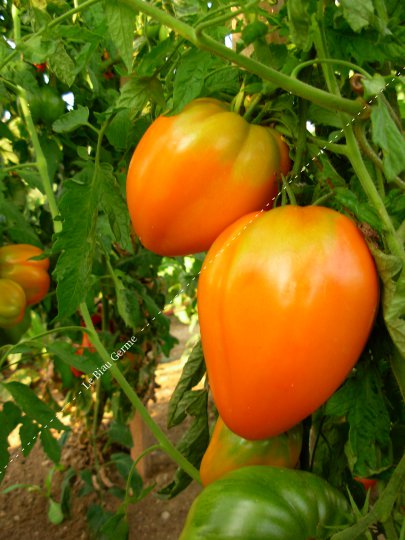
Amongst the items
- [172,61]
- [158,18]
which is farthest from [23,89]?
[158,18]

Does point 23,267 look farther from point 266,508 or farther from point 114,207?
point 266,508

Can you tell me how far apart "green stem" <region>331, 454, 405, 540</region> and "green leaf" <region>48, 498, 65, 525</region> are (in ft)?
4.72

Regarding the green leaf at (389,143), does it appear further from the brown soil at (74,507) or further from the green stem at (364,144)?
the brown soil at (74,507)

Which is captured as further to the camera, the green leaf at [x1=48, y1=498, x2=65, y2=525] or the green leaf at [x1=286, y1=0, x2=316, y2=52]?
the green leaf at [x1=48, y1=498, x2=65, y2=525]

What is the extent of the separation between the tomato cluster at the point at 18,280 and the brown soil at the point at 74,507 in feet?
2.93

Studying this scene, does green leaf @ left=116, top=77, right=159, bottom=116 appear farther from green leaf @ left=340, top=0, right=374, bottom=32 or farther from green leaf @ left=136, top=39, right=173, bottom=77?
green leaf @ left=340, top=0, right=374, bottom=32

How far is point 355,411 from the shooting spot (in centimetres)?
49

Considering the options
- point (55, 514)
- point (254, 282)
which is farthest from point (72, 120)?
point (55, 514)

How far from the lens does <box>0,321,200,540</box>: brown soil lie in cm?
167

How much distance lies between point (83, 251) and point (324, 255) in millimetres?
214

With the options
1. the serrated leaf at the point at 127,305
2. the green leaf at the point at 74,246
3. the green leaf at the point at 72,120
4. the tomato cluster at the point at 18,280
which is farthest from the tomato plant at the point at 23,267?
the green leaf at the point at 74,246

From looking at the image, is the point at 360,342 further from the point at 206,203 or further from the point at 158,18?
the point at 158,18

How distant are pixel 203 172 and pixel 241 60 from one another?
0.12m

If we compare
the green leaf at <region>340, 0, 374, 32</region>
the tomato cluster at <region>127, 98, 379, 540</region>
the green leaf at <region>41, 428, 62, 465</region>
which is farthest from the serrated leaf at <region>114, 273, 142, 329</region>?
the green leaf at <region>340, 0, 374, 32</region>
